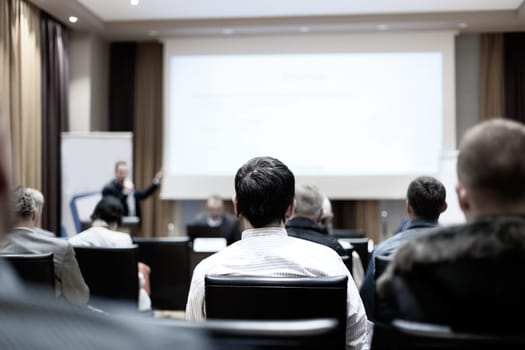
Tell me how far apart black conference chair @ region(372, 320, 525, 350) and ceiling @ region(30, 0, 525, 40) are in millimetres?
6351

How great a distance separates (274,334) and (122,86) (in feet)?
26.3

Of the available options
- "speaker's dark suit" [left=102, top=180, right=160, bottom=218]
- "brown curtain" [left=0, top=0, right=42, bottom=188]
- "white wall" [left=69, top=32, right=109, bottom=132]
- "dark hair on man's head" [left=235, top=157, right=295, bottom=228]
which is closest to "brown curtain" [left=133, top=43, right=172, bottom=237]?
"speaker's dark suit" [left=102, top=180, right=160, bottom=218]

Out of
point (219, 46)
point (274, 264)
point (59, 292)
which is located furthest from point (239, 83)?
point (274, 264)

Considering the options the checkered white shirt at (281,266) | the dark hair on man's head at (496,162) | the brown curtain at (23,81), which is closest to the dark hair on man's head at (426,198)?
the checkered white shirt at (281,266)

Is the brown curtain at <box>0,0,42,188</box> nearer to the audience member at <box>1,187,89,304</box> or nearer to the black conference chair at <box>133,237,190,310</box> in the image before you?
the black conference chair at <box>133,237,190,310</box>

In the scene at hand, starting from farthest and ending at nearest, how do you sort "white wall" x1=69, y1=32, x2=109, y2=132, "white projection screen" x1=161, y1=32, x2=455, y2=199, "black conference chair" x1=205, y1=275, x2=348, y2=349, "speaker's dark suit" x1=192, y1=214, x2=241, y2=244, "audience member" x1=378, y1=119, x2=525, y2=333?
"white wall" x1=69, y1=32, x2=109, y2=132
"white projection screen" x1=161, y1=32, x2=455, y2=199
"speaker's dark suit" x1=192, y1=214, x2=241, y2=244
"black conference chair" x1=205, y1=275, x2=348, y2=349
"audience member" x1=378, y1=119, x2=525, y2=333

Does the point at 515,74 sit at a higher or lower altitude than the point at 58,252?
higher

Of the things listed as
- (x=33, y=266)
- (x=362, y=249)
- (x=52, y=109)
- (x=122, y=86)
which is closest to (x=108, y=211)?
(x=33, y=266)

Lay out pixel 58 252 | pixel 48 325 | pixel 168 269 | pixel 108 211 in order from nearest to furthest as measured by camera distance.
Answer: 1. pixel 48 325
2. pixel 58 252
3. pixel 108 211
4. pixel 168 269

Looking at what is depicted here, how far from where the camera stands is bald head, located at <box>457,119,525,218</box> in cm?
113

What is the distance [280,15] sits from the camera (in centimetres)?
754

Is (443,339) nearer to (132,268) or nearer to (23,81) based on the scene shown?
(132,268)

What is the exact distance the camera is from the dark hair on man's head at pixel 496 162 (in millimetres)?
1134

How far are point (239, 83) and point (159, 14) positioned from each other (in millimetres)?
1325
